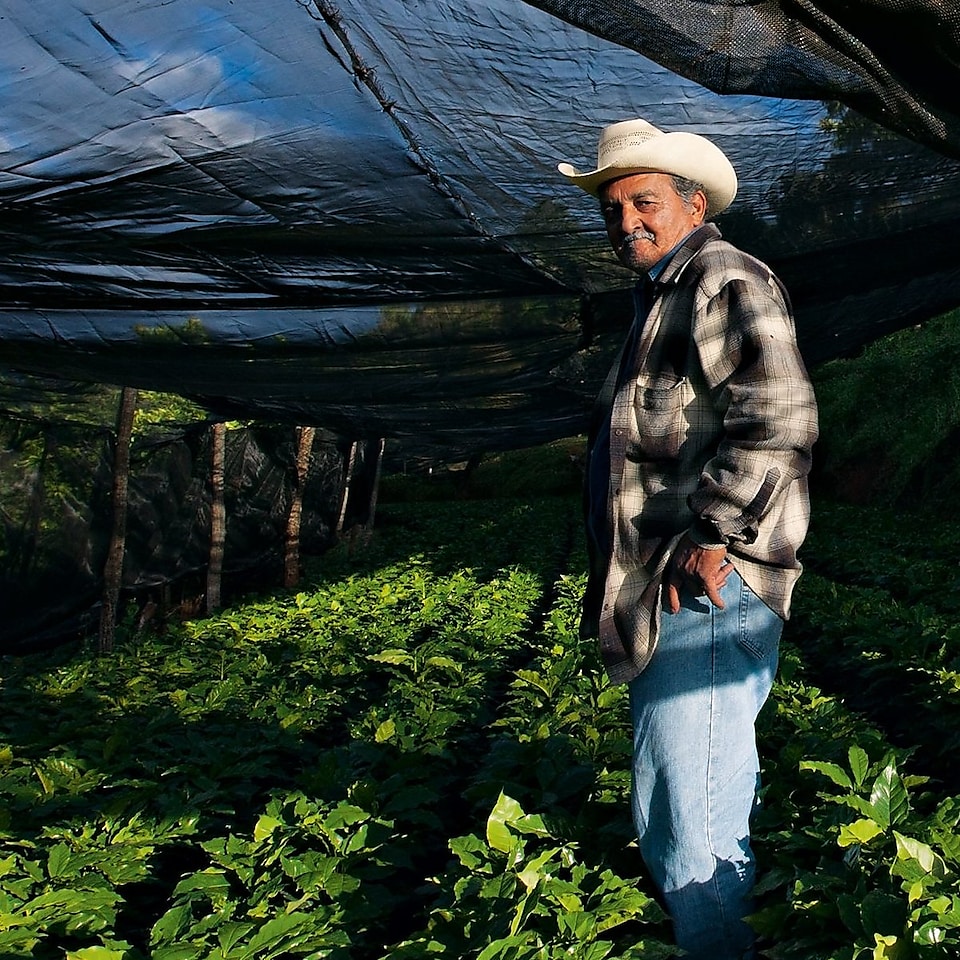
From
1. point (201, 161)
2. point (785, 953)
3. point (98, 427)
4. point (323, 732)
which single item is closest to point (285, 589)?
point (98, 427)

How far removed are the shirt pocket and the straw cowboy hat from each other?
0.50m

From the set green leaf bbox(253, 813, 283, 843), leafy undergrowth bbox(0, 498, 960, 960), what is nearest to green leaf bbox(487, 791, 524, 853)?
leafy undergrowth bbox(0, 498, 960, 960)

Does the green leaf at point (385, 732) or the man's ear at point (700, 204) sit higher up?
the man's ear at point (700, 204)

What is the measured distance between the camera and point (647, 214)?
2455 mm

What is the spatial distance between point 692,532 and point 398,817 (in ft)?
Result: 6.33

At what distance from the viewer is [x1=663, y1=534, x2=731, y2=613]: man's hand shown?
7.25 ft

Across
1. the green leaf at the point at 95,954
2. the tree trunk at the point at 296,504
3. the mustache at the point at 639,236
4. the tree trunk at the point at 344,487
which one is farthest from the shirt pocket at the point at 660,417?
the tree trunk at the point at 344,487

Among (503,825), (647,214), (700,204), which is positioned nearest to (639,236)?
(647,214)

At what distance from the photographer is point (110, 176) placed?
3566 millimetres

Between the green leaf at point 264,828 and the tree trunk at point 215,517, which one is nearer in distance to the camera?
the green leaf at point 264,828

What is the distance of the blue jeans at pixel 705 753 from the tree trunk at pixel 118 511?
611cm

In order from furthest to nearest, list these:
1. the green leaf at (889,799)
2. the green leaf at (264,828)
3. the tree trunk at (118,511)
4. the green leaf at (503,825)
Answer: the tree trunk at (118,511), the green leaf at (264,828), the green leaf at (503,825), the green leaf at (889,799)

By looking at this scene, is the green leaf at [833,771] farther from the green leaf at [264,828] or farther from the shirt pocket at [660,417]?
the green leaf at [264,828]

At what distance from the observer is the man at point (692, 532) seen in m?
2.24
